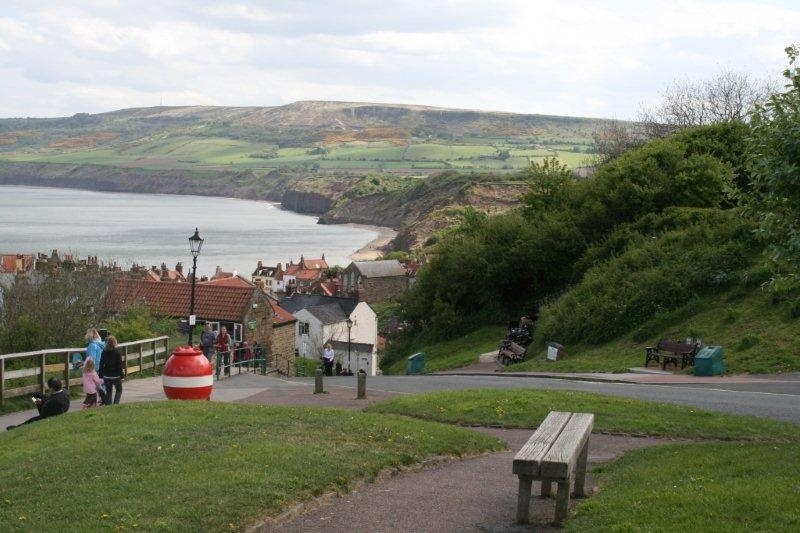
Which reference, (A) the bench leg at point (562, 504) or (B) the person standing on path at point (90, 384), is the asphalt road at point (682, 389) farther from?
(A) the bench leg at point (562, 504)

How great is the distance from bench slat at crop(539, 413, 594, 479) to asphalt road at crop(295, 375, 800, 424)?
778 centimetres

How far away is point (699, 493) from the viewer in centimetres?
958

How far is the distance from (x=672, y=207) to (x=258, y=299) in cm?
2030

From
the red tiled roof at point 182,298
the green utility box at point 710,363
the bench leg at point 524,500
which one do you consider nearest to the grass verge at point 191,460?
the bench leg at point 524,500

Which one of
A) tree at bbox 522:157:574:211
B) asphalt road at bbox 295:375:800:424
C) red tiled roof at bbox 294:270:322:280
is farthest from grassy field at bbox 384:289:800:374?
red tiled roof at bbox 294:270:322:280

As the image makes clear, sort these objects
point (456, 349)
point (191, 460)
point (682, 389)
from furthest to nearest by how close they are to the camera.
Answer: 1. point (456, 349)
2. point (682, 389)
3. point (191, 460)

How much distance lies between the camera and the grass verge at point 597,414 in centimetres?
1530

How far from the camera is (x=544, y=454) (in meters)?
9.20

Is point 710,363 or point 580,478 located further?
point 710,363

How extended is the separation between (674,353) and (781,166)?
1550 cm

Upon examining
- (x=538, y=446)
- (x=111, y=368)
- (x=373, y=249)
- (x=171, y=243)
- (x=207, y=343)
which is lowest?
(x=171, y=243)

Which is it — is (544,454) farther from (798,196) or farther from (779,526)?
(798,196)

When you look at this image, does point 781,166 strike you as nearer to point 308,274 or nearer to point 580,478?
point 580,478

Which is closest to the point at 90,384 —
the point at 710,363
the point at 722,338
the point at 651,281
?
the point at 710,363
